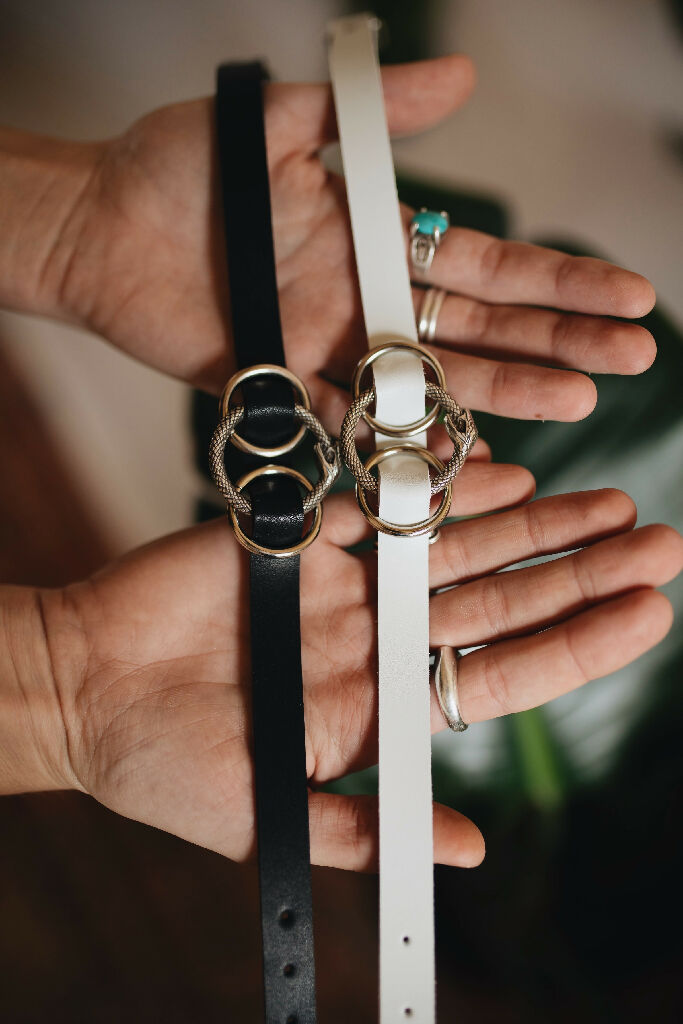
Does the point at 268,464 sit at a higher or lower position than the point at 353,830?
higher

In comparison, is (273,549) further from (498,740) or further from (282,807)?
(498,740)

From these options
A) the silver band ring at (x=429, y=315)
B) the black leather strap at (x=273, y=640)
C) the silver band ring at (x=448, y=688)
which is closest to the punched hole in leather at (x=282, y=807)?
the black leather strap at (x=273, y=640)

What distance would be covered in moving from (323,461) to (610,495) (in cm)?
24

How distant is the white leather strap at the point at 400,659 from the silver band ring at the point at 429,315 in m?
0.05

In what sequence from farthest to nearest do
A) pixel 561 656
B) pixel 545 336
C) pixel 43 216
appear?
pixel 43 216, pixel 545 336, pixel 561 656

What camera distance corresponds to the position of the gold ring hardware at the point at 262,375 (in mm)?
610

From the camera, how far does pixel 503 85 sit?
828 mm

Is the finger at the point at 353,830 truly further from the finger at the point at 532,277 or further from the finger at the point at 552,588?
the finger at the point at 532,277

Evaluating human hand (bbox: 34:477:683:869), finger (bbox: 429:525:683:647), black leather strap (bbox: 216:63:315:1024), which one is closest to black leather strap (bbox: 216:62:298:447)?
black leather strap (bbox: 216:63:315:1024)

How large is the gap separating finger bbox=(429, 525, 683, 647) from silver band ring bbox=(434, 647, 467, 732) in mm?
25

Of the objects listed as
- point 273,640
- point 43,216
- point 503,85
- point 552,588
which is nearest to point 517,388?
point 552,588

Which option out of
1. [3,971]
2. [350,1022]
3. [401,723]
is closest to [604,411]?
[401,723]

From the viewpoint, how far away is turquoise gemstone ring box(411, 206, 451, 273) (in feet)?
2.32

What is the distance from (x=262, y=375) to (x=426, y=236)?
0.24m
